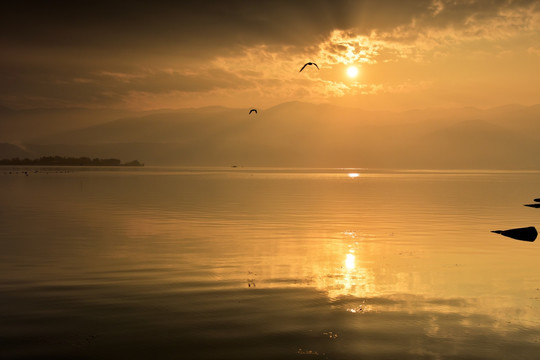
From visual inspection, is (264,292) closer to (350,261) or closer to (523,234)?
(350,261)

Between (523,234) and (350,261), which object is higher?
(523,234)

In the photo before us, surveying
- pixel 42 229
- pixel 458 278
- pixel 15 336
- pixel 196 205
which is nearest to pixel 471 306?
pixel 458 278

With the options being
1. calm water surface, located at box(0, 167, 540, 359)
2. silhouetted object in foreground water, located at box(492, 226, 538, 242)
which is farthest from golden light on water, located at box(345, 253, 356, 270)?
silhouetted object in foreground water, located at box(492, 226, 538, 242)

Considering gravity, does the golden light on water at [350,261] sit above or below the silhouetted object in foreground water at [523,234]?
below

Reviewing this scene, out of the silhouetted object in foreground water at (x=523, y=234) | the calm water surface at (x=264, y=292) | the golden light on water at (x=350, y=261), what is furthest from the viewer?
the silhouetted object in foreground water at (x=523, y=234)

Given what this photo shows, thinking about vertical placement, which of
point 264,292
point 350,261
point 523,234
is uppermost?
point 523,234

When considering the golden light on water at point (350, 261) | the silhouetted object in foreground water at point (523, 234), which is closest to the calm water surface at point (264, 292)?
the golden light on water at point (350, 261)

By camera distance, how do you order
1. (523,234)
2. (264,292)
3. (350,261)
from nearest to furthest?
(264,292) < (350,261) < (523,234)

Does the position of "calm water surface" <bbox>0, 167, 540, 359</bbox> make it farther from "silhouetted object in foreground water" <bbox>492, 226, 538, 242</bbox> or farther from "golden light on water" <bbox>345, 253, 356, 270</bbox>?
"silhouetted object in foreground water" <bbox>492, 226, 538, 242</bbox>

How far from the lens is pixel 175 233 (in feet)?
108

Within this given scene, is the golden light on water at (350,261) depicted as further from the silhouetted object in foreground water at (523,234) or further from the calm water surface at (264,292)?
the silhouetted object in foreground water at (523,234)

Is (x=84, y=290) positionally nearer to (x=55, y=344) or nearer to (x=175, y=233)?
(x=55, y=344)

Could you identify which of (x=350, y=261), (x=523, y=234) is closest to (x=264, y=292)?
(x=350, y=261)

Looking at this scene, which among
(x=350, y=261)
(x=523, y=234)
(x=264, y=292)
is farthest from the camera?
(x=523, y=234)
